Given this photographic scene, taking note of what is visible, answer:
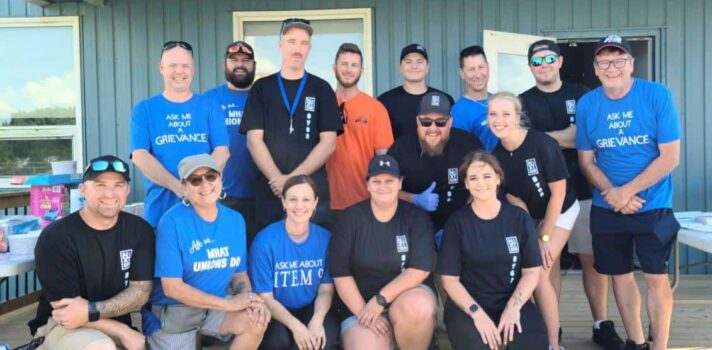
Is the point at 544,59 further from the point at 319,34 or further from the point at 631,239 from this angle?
the point at 319,34

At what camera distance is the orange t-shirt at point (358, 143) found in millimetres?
3340

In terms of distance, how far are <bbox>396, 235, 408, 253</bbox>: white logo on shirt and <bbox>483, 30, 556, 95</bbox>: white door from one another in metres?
2.70

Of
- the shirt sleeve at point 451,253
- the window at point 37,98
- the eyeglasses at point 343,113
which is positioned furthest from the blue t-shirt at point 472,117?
the window at point 37,98

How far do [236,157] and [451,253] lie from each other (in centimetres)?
146

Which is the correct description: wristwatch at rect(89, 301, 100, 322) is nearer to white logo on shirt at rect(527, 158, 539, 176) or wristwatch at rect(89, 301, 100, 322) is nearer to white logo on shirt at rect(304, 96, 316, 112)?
white logo on shirt at rect(304, 96, 316, 112)

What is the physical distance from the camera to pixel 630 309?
310 cm

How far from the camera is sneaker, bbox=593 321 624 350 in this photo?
329cm

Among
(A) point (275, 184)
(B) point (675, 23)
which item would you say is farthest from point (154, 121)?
(B) point (675, 23)

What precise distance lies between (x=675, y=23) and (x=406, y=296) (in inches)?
158

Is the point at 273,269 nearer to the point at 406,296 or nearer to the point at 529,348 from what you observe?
the point at 406,296

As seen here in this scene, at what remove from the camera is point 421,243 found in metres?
2.80

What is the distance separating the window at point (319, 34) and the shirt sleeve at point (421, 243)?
8.55 ft

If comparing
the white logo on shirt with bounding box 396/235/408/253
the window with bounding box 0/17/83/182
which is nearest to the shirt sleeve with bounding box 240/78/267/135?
the white logo on shirt with bounding box 396/235/408/253

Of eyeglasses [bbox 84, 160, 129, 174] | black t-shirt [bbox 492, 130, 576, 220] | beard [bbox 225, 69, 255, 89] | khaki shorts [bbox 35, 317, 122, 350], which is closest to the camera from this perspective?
khaki shorts [bbox 35, 317, 122, 350]
